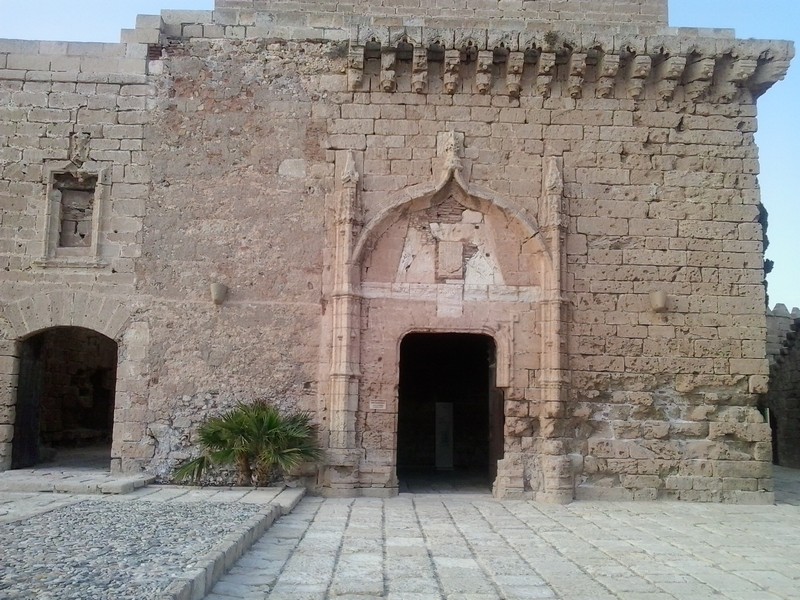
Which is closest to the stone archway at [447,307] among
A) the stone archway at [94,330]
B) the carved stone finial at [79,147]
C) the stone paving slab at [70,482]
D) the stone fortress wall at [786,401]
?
the stone paving slab at [70,482]

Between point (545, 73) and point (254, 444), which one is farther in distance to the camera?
point (545, 73)

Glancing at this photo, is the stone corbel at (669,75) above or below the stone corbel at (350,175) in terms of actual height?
above

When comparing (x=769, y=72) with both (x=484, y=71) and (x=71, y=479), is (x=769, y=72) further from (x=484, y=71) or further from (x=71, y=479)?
(x=71, y=479)

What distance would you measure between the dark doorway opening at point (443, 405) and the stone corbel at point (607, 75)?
5.10 meters

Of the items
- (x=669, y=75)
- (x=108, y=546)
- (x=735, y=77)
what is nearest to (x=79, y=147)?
(x=108, y=546)

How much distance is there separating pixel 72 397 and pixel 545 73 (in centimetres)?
985

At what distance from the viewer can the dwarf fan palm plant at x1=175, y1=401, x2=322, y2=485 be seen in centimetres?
826

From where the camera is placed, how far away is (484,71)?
9180 millimetres

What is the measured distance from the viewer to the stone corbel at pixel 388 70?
909cm

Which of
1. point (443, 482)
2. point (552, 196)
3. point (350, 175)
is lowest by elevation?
point (443, 482)

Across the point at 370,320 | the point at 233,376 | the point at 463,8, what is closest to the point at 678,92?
the point at 463,8

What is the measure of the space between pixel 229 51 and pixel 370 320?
3.93 metres

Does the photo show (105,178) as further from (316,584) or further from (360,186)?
(316,584)

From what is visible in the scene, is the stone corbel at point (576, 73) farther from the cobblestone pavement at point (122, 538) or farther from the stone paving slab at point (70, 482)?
the stone paving slab at point (70, 482)
